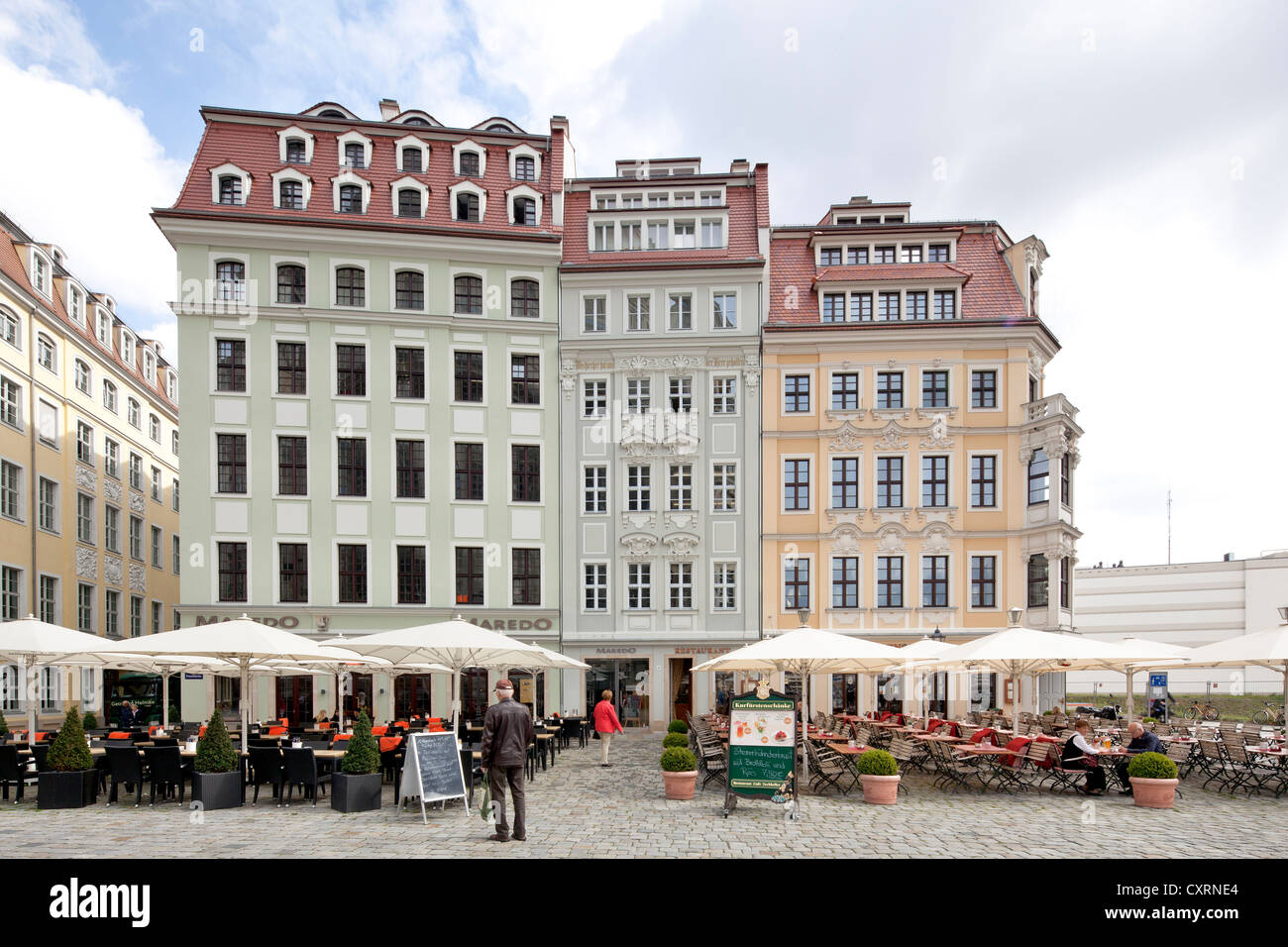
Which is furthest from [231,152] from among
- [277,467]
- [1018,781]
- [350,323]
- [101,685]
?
[1018,781]

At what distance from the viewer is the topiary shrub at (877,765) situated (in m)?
13.9

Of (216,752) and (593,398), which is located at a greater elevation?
(593,398)

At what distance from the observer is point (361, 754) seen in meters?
13.0

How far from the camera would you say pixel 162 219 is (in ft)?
90.9

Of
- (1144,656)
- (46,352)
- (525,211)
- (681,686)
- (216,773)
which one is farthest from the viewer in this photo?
(46,352)

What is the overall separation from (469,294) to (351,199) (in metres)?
5.34

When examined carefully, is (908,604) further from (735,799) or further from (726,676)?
(735,799)

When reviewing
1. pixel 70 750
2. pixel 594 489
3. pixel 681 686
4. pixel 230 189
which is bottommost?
pixel 681 686

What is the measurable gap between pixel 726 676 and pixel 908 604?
680 centimetres

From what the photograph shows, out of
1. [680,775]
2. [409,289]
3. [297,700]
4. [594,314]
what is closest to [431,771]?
[680,775]

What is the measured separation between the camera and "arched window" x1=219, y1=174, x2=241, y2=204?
29.4m

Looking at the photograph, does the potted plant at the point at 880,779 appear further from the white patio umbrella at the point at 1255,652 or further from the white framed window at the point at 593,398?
the white framed window at the point at 593,398

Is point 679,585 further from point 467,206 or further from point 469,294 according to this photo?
point 467,206

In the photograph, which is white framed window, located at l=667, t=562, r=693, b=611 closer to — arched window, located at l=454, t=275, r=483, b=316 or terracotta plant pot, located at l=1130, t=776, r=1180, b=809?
arched window, located at l=454, t=275, r=483, b=316
